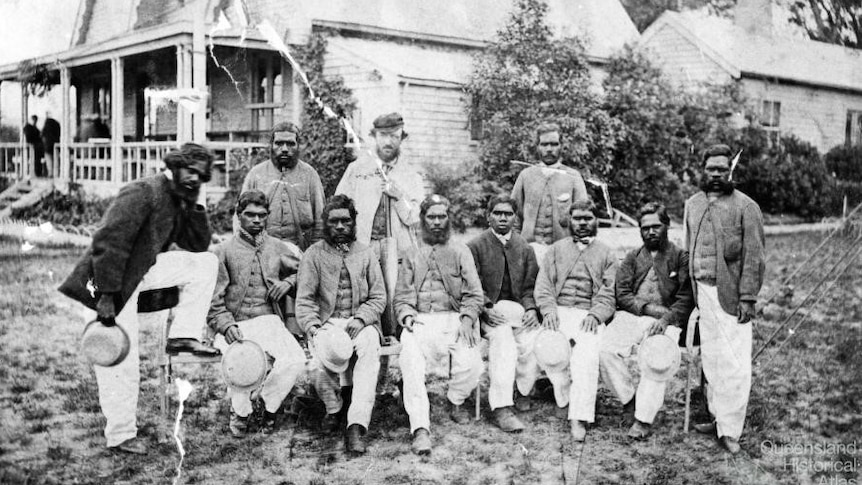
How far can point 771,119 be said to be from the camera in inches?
668

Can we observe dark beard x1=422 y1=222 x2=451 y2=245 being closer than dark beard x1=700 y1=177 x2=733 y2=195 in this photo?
No

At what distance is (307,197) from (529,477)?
9.04 feet

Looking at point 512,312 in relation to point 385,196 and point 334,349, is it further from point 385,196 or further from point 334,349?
point 334,349

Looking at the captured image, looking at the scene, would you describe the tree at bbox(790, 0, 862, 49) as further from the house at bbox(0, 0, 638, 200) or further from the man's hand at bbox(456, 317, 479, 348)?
the house at bbox(0, 0, 638, 200)

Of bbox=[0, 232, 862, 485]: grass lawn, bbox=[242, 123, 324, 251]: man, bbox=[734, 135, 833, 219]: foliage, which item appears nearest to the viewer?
bbox=[0, 232, 862, 485]: grass lawn

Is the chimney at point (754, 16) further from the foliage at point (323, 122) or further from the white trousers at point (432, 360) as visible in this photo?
the white trousers at point (432, 360)

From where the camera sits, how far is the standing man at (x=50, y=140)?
14312mm

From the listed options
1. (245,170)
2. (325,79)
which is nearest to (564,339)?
(245,170)

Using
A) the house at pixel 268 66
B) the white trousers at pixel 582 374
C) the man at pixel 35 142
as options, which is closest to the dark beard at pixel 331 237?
the white trousers at pixel 582 374

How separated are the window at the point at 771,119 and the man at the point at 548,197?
1180 centimetres

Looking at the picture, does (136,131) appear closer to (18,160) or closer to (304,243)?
(18,160)

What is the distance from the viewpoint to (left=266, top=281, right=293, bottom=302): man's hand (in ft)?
16.3

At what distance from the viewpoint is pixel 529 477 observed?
4281 millimetres

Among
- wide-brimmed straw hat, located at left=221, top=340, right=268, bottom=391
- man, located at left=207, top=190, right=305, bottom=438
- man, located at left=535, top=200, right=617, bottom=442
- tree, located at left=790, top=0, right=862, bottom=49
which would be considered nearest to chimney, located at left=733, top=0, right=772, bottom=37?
tree, located at left=790, top=0, right=862, bottom=49
